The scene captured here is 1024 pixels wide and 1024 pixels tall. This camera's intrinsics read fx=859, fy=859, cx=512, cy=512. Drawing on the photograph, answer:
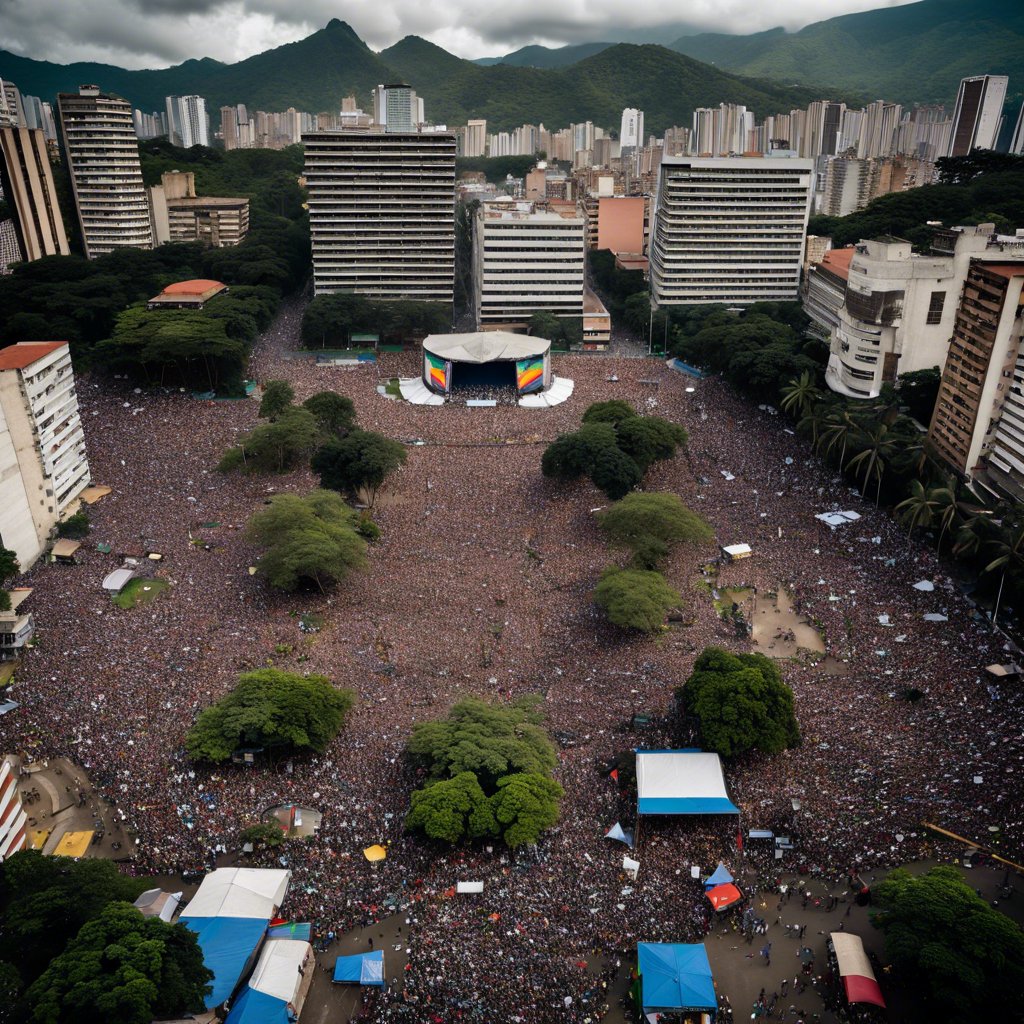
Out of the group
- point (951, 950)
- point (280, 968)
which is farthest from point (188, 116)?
point (951, 950)

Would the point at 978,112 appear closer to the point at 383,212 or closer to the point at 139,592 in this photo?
the point at 383,212

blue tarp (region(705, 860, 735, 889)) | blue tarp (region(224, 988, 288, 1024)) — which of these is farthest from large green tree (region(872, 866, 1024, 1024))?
blue tarp (region(224, 988, 288, 1024))

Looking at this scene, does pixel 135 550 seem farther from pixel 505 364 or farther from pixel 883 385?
pixel 883 385

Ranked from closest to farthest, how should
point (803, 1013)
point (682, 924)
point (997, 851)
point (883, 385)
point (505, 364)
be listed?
point (803, 1013)
point (682, 924)
point (997, 851)
point (883, 385)
point (505, 364)

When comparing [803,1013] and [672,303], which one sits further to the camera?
[672,303]

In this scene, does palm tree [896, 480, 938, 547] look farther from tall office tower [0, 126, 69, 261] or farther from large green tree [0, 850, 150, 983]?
tall office tower [0, 126, 69, 261]

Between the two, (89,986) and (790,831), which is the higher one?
(89,986)

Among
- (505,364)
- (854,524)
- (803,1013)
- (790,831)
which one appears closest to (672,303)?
(505,364)

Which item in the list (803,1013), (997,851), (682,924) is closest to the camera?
(803,1013)
